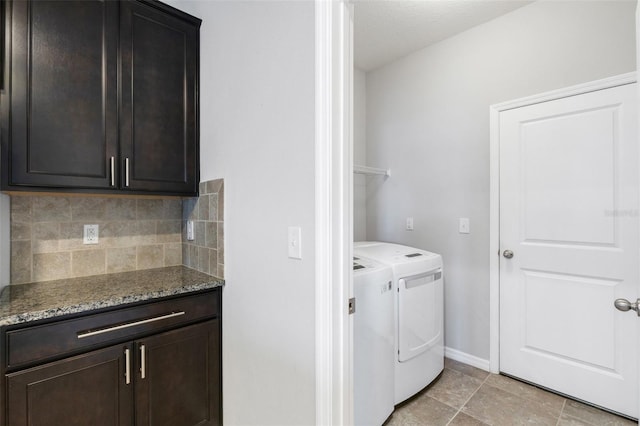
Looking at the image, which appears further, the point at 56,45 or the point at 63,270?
the point at 63,270

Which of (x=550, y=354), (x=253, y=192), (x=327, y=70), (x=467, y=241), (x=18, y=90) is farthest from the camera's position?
(x=467, y=241)

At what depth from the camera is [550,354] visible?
2.17 m

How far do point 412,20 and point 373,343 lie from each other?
7.49 ft

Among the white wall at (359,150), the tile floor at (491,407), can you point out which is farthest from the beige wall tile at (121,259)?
the white wall at (359,150)

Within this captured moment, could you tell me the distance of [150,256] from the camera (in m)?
1.97

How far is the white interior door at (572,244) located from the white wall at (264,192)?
6.06 ft

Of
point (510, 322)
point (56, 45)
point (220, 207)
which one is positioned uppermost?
point (56, 45)

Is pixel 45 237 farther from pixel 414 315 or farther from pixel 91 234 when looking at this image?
pixel 414 315

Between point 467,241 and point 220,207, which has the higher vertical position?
point 220,207

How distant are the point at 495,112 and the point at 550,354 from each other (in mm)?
1754

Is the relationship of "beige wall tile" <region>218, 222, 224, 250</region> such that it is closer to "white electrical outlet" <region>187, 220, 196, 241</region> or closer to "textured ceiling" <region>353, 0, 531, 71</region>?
"white electrical outlet" <region>187, 220, 196, 241</region>

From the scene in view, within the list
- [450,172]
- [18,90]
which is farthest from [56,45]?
[450,172]

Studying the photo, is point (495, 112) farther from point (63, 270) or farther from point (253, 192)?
point (63, 270)

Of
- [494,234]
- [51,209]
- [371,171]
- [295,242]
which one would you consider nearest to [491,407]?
[494,234]
